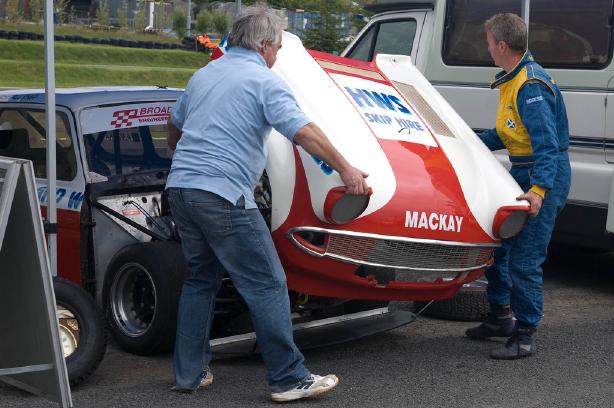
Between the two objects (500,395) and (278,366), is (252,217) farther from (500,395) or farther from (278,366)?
(500,395)

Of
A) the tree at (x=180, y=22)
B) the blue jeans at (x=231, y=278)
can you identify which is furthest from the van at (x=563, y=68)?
the tree at (x=180, y=22)

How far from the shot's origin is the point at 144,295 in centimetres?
535

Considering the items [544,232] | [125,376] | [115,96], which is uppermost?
[115,96]

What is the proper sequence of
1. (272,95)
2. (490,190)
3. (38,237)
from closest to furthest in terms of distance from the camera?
1. (38,237)
2. (272,95)
3. (490,190)

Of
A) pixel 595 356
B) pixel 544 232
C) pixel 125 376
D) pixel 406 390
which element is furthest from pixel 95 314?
pixel 595 356

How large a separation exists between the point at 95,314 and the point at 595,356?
2.67 meters

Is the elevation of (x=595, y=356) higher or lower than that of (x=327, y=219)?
lower

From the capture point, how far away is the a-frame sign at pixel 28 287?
4094 mm

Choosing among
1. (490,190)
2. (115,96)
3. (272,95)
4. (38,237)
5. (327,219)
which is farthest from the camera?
(115,96)

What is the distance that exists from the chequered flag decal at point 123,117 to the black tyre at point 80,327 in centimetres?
156

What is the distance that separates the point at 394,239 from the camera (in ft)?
16.1

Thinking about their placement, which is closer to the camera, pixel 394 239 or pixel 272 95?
pixel 272 95

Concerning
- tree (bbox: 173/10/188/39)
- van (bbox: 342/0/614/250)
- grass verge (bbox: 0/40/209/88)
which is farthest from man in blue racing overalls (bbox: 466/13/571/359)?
tree (bbox: 173/10/188/39)

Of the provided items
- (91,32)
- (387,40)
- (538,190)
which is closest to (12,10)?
(91,32)
